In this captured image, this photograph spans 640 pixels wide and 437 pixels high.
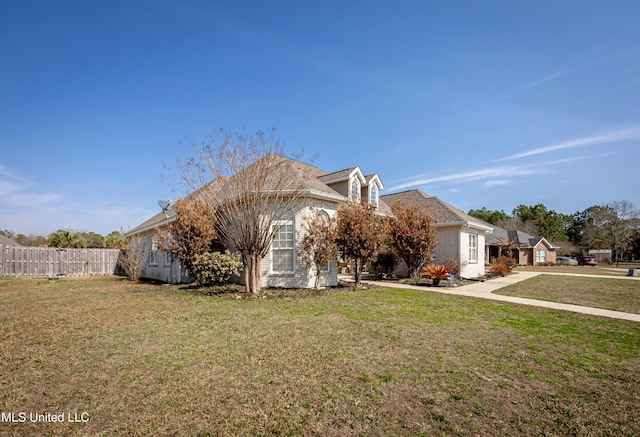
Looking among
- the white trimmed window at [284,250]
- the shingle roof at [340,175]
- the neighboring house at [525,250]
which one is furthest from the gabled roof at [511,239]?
the white trimmed window at [284,250]

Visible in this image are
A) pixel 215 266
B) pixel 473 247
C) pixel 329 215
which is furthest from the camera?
pixel 473 247

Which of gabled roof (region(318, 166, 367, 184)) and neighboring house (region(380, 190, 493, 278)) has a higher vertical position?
gabled roof (region(318, 166, 367, 184))

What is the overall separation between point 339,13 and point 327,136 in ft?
18.0

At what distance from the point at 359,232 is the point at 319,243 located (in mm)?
1815

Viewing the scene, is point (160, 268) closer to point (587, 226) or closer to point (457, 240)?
point (457, 240)

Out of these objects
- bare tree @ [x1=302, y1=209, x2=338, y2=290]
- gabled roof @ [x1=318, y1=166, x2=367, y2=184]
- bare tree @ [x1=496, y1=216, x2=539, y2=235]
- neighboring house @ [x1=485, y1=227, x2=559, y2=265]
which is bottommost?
neighboring house @ [x1=485, y1=227, x2=559, y2=265]

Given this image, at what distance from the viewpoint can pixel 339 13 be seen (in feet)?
36.0

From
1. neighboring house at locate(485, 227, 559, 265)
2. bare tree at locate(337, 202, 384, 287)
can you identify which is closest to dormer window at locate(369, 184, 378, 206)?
bare tree at locate(337, 202, 384, 287)

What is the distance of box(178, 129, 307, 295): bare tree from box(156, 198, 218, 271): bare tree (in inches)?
83.2

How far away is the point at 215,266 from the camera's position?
13023mm

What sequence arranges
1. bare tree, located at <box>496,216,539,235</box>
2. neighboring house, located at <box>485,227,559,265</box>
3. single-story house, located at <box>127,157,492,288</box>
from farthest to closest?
bare tree, located at <box>496,216,539,235</box>, neighboring house, located at <box>485,227,559,265</box>, single-story house, located at <box>127,157,492,288</box>

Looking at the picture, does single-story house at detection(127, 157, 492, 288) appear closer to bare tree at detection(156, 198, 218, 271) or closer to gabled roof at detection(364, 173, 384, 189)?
gabled roof at detection(364, 173, 384, 189)

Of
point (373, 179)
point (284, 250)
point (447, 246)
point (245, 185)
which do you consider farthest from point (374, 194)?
point (245, 185)

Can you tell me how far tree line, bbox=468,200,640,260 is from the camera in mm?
49969
